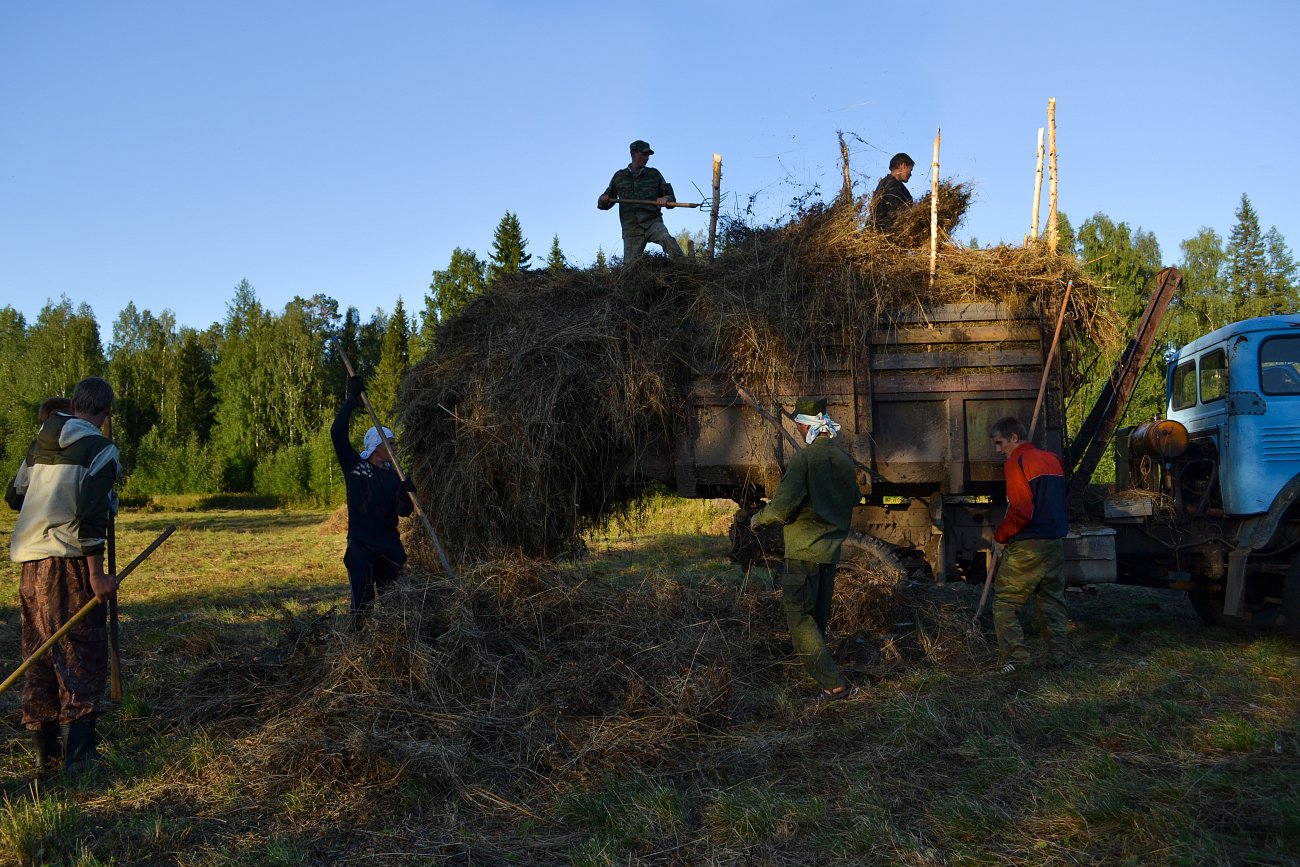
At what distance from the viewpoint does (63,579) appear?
15.1 ft

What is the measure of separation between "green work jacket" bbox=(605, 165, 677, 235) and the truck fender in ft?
18.8

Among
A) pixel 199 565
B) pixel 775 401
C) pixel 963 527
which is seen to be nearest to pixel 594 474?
pixel 775 401

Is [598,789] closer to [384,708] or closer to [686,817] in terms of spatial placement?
[686,817]

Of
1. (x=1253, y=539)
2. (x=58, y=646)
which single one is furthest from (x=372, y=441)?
(x=1253, y=539)

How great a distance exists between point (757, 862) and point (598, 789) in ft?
3.20

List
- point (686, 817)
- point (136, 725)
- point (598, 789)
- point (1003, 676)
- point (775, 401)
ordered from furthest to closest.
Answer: point (775, 401), point (1003, 676), point (136, 725), point (598, 789), point (686, 817)

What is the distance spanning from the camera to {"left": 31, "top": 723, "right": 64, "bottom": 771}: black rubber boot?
14.9 feet

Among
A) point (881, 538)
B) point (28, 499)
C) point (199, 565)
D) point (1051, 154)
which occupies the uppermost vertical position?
point (1051, 154)

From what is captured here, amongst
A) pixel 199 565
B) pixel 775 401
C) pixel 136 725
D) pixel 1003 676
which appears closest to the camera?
pixel 136 725

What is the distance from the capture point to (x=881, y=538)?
7348 millimetres

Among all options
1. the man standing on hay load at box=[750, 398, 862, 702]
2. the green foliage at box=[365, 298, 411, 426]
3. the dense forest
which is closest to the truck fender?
the man standing on hay load at box=[750, 398, 862, 702]

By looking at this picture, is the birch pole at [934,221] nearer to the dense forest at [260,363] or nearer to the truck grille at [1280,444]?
the truck grille at [1280,444]

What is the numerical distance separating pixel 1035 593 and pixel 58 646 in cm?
598

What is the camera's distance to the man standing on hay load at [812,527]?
5656mm
